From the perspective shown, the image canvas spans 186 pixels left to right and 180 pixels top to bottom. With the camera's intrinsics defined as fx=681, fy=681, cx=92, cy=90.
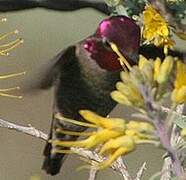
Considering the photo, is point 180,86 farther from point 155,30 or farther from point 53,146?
point 53,146

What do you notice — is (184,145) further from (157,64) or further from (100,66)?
(100,66)

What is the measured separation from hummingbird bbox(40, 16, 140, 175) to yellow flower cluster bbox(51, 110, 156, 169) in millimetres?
334

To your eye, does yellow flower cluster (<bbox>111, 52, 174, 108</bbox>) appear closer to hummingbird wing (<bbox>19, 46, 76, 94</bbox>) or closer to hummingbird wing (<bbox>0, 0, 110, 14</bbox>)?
hummingbird wing (<bbox>19, 46, 76, 94</bbox>)

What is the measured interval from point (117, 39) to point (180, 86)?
343mm

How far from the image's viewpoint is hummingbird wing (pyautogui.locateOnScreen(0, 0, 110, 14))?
5.53ft

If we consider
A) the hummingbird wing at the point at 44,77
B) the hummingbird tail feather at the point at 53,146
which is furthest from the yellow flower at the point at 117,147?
the hummingbird tail feather at the point at 53,146

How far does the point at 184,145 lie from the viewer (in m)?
0.57

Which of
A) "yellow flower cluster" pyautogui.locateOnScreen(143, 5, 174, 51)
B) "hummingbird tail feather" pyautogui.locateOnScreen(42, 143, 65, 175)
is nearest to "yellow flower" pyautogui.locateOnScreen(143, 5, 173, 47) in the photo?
"yellow flower cluster" pyautogui.locateOnScreen(143, 5, 174, 51)

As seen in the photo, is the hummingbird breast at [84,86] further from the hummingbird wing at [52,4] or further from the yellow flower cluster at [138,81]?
the hummingbird wing at [52,4]

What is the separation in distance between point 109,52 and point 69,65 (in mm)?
90

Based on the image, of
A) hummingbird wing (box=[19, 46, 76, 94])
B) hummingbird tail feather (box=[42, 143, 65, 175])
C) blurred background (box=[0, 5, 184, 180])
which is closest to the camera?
hummingbird wing (box=[19, 46, 76, 94])

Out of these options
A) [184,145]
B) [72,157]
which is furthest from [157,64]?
[72,157]

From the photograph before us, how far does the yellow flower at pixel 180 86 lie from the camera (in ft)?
1.81

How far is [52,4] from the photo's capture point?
171cm
